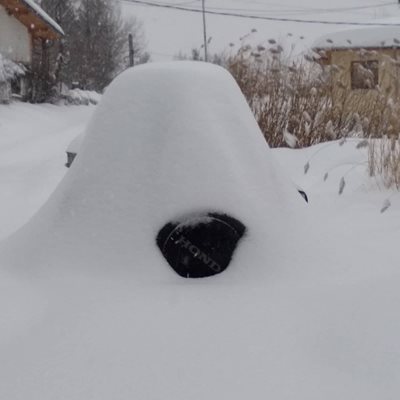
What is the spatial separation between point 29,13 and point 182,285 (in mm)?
24223

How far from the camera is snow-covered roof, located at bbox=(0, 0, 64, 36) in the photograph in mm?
22331

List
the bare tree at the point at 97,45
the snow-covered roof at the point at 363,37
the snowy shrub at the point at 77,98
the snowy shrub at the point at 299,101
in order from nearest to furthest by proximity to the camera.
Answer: the snowy shrub at the point at 299,101 < the snow-covered roof at the point at 363,37 < the snowy shrub at the point at 77,98 < the bare tree at the point at 97,45

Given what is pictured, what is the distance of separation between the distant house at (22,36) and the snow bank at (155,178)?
57.5ft

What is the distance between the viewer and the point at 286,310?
1.77 m

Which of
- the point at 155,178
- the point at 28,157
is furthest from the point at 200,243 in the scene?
the point at 28,157

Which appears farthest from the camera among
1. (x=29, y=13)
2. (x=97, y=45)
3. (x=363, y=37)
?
(x=97, y=45)

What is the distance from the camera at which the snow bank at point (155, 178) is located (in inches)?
74.9

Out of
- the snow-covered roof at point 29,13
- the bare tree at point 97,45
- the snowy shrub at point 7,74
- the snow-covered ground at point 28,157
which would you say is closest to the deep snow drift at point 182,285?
the snow-covered ground at point 28,157

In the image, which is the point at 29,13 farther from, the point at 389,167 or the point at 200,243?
the point at 200,243

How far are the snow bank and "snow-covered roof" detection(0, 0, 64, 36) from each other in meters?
22.0

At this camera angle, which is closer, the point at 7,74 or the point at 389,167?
the point at 389,167

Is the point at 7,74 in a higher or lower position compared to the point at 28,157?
higher

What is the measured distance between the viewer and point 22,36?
2578cm

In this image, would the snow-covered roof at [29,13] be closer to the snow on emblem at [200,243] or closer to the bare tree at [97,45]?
the bare tree at [97,45]
